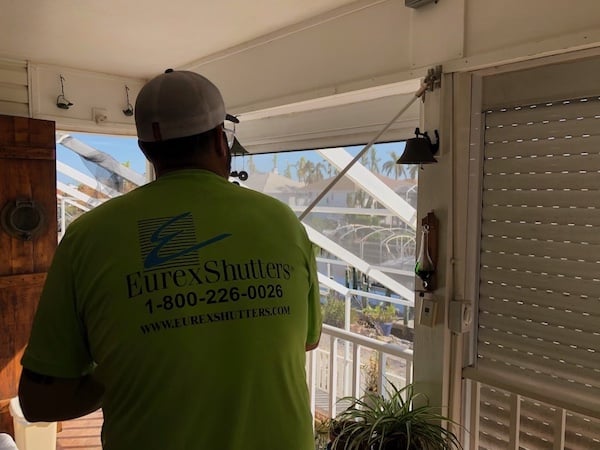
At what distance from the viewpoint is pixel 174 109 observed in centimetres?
100

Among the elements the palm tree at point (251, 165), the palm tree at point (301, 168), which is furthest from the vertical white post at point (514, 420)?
the palm tree at point (251, 165)

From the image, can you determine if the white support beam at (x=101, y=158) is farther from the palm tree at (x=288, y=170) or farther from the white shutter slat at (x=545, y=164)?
the white shutter slat at (x=545, y=164)

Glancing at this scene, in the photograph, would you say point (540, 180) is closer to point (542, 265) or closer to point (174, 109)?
point (542, 265)

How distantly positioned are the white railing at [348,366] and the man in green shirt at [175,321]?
146 centimetres

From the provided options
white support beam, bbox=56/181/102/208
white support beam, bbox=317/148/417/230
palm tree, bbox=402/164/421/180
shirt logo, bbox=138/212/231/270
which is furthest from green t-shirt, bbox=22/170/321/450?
white support beam, bbox=56/181/102/208

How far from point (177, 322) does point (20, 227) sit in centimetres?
292

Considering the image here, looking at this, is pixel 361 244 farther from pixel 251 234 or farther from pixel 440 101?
pixel 251 234

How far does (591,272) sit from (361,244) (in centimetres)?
198

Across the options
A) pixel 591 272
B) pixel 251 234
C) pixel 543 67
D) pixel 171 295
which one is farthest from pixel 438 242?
pixel 171 295

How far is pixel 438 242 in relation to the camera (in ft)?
6.73

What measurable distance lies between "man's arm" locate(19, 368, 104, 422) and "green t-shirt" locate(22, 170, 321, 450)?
25 millimetres

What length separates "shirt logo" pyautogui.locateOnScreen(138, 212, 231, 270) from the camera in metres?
0.89

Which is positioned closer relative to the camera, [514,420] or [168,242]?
[168,242]

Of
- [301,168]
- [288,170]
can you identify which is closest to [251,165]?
[288,170]
